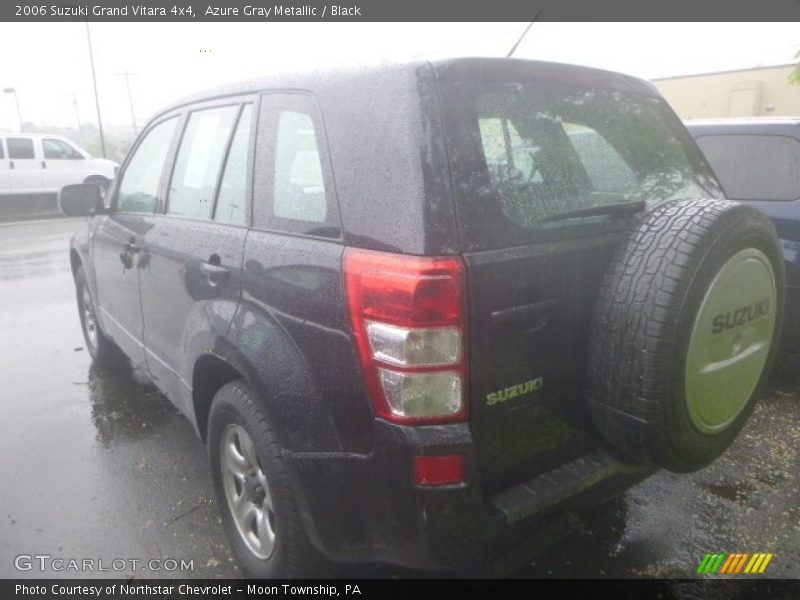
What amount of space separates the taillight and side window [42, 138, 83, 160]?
17382 mm

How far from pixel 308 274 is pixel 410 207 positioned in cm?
42

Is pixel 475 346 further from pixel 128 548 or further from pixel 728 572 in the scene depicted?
pixel 128 548

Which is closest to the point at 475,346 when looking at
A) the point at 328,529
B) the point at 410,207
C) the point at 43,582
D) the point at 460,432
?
the point at 460,432

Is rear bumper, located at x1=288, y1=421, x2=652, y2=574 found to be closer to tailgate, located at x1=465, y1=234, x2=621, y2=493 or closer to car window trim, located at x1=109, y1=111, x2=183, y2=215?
tailgate, located at x1=465, y1=234, x2=621, y2=493

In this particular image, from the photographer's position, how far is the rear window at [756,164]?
4.24 metres

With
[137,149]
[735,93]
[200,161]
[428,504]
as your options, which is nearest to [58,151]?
[137,149]

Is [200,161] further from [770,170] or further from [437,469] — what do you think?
[770,170]

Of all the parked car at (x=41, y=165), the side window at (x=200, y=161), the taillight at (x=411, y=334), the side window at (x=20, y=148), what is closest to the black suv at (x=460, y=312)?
the taillight at (x=411, y=334)

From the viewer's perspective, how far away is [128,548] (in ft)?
Answer: 8.63

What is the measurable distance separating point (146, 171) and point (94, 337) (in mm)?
1836

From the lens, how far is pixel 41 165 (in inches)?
626

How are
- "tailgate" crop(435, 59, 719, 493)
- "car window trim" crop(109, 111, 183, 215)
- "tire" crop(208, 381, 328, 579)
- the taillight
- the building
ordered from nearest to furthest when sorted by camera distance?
the taillight, "tailgate" crop(435, 59, 719, 493), "tire" crop(208, 381, 328, 579), "car window trim" crop(109, 111, 183, 215), the building

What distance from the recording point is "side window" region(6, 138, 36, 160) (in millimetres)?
15445

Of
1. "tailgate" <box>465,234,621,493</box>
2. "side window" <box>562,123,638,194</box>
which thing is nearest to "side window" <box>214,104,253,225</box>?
"tailgate" <box>465,234,621,493</box>
